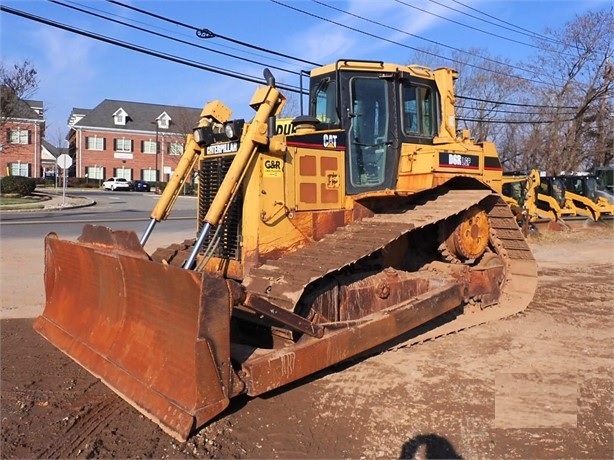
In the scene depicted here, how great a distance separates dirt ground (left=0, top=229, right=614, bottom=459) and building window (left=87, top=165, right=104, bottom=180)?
63.8 m

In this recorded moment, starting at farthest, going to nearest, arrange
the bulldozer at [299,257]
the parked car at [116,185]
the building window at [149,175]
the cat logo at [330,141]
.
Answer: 1. the building window at [149,175]
2. the parked car at [116,185]
3. the cat logo at [330,141]
4. the bulldozer at [299,257]

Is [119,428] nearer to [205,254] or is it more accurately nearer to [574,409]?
[205,254]

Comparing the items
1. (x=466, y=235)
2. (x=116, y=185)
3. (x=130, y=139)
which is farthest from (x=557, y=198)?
(x=130, y=139)

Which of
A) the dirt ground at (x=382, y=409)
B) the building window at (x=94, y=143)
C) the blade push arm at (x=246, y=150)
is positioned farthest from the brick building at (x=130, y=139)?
the dirt ground at (x=382, y=409)

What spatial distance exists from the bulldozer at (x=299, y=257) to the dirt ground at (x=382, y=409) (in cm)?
23

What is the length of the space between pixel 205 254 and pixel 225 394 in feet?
7.50

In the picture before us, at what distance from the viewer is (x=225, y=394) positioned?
4250 mm

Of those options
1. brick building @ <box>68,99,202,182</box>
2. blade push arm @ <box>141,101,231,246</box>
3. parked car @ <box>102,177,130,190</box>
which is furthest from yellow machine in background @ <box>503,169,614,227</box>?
brick building @ <box>68,99,202,182</box>

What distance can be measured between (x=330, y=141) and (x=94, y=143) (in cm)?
6566

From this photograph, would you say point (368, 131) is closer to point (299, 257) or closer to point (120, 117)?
point (299, 257)

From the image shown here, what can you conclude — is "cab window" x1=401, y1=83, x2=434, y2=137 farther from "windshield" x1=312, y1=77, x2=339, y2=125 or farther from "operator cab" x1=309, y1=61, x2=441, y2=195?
"windshield" x1=312, y1=77, x2=339, y2=125

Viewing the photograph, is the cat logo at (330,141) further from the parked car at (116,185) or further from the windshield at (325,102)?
the parked car at (116,185)

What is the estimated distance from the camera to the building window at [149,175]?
229 ft

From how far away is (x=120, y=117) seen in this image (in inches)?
2697
